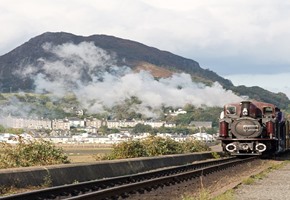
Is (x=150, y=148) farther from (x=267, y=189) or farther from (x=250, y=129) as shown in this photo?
(x=267, y=189)

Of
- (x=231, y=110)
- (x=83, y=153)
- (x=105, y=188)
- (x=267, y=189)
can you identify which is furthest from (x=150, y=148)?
(x=83, y=153)

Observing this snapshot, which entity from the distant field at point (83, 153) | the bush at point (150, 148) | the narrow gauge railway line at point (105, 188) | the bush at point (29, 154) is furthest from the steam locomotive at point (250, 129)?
the bush at point (29, 154)

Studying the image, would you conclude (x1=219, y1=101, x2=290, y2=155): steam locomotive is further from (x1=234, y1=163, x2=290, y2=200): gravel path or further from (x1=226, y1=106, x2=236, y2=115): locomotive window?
(x1=234, y1=163, x2=290, y2=200): gravel path

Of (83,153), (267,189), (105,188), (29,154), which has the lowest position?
(83,153)

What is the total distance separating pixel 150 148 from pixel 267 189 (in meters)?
15.8

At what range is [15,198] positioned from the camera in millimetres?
12531

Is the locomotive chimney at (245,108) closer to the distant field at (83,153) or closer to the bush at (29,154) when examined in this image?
the distant field at (83,153)

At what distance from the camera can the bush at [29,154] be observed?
20797mm

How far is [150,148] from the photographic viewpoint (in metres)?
33.9

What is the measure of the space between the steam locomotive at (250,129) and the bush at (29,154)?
14.8 metres

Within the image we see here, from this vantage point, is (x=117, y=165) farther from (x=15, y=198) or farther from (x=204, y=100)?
(x=204, y=100)

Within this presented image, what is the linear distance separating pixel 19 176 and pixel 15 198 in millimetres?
3748

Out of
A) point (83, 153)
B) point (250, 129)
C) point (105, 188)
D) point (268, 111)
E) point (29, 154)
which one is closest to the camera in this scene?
point (105, 188)

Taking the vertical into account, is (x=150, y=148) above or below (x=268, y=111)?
below
